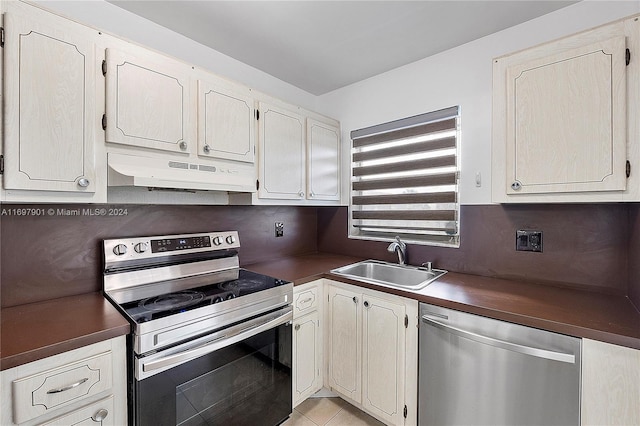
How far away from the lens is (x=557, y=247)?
154 centimetres

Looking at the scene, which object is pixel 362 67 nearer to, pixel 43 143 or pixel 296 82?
pixel 296 82

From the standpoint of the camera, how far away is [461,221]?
189 cm

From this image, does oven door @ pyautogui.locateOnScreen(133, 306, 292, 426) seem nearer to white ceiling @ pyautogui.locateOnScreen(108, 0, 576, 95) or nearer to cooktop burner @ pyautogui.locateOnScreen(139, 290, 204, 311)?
cooktop burner @ pyautogui.locateOnScreen(139, 290, 204, 311)

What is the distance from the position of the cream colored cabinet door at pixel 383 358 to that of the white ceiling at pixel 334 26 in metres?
1.65

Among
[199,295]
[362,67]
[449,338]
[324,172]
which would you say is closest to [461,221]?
[449,338]

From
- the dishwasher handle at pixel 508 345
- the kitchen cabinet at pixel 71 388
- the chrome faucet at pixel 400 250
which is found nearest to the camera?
the kitchen cabinet at pixel 71 388

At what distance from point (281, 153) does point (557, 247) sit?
5.84ft

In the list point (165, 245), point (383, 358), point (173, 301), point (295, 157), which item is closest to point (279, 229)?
point (295, 157)

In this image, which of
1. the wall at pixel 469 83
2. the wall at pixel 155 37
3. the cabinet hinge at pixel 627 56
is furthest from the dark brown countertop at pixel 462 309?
the wall at pixel 155 37

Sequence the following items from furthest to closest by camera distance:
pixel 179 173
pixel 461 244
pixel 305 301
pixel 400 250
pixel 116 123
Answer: pixel 400 250 < pixel 461 244 < pixel 305 301 < pixel 179 173 < pixel 116 123

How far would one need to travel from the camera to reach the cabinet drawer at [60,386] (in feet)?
2.82

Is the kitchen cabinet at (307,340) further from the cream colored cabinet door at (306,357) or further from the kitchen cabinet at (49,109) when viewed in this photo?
the kitchen cabinet at (49,109)

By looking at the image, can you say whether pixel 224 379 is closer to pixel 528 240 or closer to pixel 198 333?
pixel 198 333

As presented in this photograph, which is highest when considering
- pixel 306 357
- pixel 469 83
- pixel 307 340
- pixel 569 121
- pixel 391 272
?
pixel 469 83
